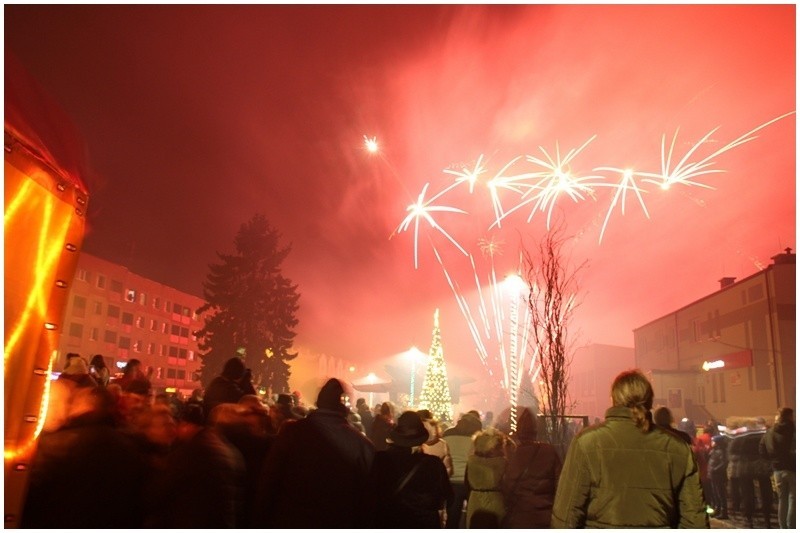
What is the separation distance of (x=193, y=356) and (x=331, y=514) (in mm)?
94727

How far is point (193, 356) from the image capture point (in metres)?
93.9

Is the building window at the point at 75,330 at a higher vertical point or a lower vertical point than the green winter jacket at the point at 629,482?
higher

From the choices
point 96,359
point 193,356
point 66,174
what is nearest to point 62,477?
point 66,174

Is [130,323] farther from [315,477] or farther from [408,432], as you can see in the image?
[315,477]

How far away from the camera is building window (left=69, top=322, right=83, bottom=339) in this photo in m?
63.4

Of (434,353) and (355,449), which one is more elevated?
(434,353)

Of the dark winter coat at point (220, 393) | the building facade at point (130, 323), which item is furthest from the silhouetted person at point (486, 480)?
the building facade at point (130, 323)

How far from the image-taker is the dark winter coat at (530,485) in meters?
6.63

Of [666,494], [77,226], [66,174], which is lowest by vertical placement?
[666,494]

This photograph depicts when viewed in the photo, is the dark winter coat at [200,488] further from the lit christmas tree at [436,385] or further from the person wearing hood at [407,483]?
the lit christmas tree at [436,385]

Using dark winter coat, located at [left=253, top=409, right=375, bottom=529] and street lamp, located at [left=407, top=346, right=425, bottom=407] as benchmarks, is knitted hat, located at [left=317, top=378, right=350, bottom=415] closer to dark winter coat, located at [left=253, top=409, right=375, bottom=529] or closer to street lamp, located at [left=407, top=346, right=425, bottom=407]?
dark winter coat, located at [left=253, top=409, right=375, bottom=529]

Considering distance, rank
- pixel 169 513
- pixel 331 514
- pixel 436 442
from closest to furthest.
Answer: pixel 169 513 → pixel 331 514 → pixel 436 442

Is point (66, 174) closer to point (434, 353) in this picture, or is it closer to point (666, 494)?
point (666, 494)

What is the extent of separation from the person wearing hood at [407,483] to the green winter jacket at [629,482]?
1.67 metres
